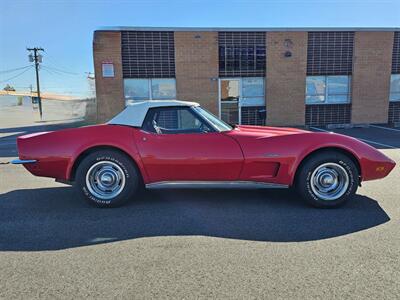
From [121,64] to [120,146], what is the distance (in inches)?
427

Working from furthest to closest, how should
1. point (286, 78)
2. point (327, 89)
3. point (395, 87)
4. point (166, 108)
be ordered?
point (395, 87) → point (327, 89) → point (286, 78) → point (166, 108)

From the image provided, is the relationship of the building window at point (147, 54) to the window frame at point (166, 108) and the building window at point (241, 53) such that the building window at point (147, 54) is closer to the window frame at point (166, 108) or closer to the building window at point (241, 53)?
the building window at point (241, 53)

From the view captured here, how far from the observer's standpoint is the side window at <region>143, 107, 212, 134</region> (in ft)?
14.7

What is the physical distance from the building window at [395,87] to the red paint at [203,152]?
1387 cm

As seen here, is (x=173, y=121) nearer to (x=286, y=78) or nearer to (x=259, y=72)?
(x=259, y=72)

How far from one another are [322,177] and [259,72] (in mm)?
11582

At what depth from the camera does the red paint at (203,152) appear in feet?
14.2

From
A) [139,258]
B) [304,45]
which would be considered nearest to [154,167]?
[139,258]

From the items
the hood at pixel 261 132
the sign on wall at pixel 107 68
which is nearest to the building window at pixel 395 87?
the sign on wall at pixel 107 68

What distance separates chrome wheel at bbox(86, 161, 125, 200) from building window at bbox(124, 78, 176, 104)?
10635 millimetres

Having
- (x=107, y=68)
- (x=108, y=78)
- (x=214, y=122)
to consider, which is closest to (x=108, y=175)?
(x=214, y=122)

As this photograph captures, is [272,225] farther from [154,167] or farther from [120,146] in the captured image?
[120,146]

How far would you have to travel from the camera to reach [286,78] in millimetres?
15383

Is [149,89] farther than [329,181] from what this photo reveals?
Yes
